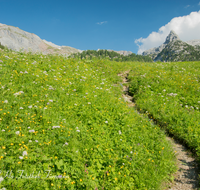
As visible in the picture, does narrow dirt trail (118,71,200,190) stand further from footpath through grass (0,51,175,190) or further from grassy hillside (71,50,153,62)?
grassy hillside (71,50,153,62)

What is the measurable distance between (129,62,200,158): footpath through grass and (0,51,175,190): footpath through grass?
1.33 meters

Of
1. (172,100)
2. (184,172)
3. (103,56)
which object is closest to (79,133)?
(184,172)

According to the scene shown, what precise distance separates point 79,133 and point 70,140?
2.10 ft

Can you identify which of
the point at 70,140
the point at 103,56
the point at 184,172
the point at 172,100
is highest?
the point at 103,56

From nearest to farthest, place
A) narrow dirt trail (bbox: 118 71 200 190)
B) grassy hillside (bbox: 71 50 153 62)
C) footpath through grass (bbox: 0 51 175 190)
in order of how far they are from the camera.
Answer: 1. footpath through grass (bbox: 0 51 175 190)
2. narrow dirt trail (bbox: 118 71 200 190)
3. grassy hillside (bbox: 71 50 153 62)

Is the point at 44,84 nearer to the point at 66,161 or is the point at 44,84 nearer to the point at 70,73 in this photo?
the point at 70,73

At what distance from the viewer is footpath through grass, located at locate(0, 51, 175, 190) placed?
3.88m

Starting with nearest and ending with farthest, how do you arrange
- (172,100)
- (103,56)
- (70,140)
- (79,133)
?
(70,140) < (79,133) < (172,100) < (103,56)

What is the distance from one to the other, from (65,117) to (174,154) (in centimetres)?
568

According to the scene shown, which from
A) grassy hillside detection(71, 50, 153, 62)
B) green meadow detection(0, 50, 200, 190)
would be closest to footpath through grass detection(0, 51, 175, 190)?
green meadow detection(0, 50, 200, 190)

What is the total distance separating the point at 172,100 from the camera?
9.93 meters

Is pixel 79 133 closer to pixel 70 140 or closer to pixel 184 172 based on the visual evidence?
pixel 70 140

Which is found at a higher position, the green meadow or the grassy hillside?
the grassy hillside

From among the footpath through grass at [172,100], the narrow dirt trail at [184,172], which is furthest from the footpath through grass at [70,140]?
the footpath through grass at [172,100]
